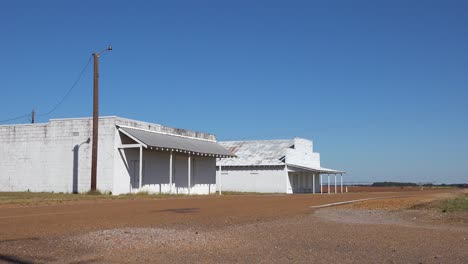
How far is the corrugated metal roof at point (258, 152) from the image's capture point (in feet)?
168

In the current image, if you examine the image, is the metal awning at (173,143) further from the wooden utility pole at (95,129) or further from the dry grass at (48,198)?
the dry grass at (48,198)

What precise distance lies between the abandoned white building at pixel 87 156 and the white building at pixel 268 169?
1208 cm

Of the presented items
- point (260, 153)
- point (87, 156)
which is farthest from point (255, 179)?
point (87, 156)

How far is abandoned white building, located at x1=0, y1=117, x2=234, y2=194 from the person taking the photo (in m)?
32.9

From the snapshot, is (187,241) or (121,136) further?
(121,136)

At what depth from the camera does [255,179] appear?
2002 inches

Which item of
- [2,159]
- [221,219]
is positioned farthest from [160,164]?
[221,219]

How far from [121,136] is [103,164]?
198 cm

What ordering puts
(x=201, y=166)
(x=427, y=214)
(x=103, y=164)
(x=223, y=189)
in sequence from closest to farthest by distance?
(x=427, y=214) → (x=103, y=164) → (x=201, y=166) → (x=223, y=189)

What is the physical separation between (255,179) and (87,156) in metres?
20.7

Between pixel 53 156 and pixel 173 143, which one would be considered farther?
pixel 173 143

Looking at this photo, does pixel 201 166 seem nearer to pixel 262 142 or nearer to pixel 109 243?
pixel 262 142

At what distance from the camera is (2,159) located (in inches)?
1437

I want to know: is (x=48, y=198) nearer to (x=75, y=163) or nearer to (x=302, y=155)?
(x=75, y=163)
